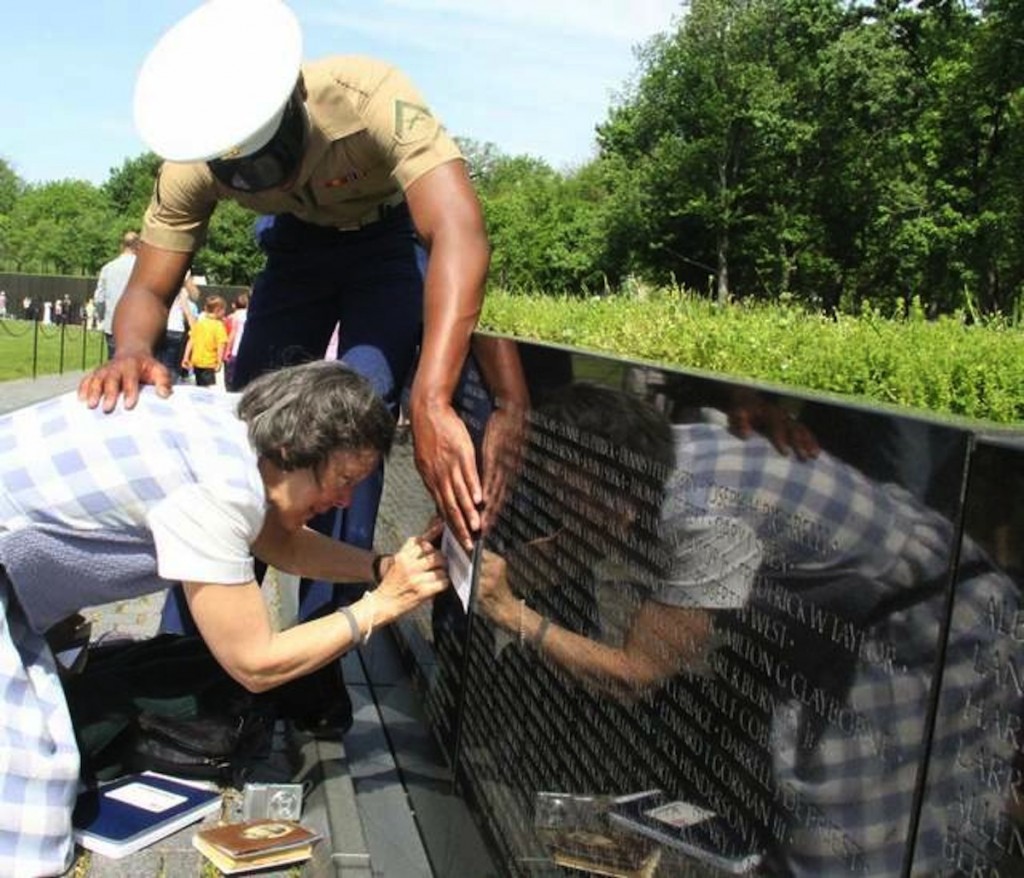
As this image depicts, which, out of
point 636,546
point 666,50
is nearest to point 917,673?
point 636,546

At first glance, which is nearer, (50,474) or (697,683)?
(697,683)

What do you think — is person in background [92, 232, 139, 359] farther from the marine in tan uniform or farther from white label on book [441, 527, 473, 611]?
white label on book [441, 527, 473, 611]

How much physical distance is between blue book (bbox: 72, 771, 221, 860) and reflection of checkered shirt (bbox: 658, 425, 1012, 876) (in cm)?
198

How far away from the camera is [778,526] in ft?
5.16

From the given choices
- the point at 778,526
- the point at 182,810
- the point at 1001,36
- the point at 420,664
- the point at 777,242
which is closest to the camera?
the point at 778,526

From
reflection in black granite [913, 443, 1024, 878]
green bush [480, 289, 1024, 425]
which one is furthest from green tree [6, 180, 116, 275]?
reflection in black granite [913, 443, 1024, 878]

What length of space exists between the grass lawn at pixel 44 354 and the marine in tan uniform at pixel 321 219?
15609 mm

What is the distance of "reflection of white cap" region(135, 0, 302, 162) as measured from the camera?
2934mm

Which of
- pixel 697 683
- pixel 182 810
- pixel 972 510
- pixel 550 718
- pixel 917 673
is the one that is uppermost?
pixel 972 510

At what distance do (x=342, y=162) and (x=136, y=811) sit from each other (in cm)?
169

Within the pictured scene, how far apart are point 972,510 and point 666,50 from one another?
5805 centimetres

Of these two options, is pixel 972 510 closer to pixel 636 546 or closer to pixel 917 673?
pixel 917 673

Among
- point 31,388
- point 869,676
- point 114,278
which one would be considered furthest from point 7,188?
point 869,676

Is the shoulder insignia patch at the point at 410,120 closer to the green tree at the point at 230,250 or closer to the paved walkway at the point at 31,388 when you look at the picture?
the paved walkway at the point at 31,388
